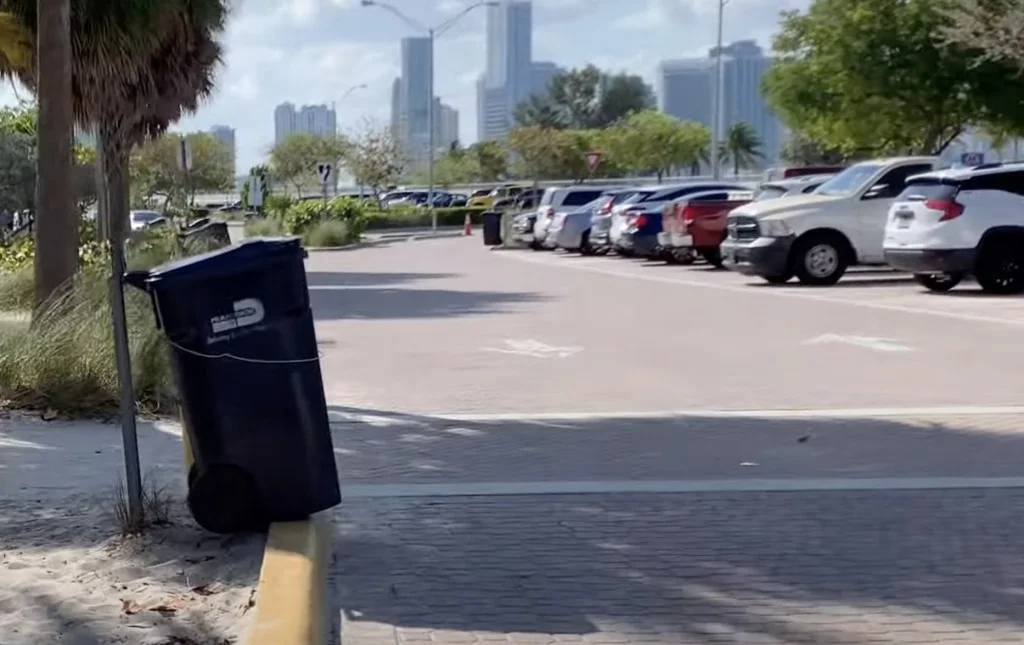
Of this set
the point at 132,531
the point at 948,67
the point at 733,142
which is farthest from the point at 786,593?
the point at 733,142

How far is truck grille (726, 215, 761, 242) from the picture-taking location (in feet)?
Result: 76.4

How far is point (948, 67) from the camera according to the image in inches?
1505

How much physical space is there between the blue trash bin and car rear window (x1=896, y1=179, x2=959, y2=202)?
584 inches

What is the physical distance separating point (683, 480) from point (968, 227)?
12.3 m

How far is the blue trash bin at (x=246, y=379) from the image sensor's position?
6.80 m

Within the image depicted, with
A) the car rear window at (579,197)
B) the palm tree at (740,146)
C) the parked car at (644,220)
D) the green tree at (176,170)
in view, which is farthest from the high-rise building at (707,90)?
the parked car at (644,220)

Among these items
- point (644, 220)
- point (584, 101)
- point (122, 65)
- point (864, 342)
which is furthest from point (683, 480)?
point (584, 101)

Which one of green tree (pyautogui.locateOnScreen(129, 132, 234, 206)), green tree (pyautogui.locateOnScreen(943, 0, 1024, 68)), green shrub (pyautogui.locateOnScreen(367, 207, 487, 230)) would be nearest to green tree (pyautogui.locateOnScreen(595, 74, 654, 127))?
green tree (pyautogui.locateOnScreen(129, 132, 234, 206))

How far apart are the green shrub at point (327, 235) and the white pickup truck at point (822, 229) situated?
2629cm

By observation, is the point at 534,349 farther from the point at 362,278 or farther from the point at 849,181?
the point at 362,278

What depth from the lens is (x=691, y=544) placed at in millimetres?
7367

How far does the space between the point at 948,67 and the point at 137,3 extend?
26.0 m

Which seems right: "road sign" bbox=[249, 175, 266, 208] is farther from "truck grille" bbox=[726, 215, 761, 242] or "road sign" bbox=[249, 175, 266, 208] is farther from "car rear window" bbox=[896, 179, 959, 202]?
"car rear window" bbox=[896, 179, 959, 202]

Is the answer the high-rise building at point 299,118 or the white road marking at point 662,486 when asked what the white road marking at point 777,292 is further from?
the high-rise building at point 299,118
